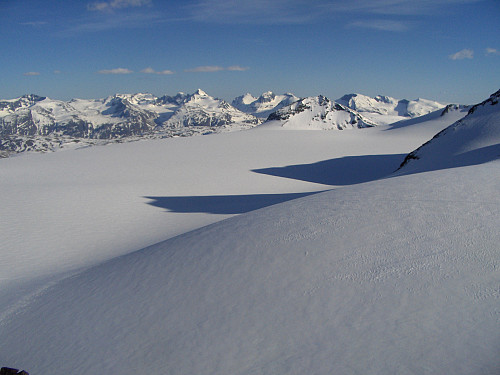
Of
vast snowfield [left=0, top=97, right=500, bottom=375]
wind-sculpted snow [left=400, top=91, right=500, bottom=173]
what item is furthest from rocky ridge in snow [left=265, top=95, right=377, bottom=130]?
vast snowfield [left=0, top=97, right=500, bottom=375]

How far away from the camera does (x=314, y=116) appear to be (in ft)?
295

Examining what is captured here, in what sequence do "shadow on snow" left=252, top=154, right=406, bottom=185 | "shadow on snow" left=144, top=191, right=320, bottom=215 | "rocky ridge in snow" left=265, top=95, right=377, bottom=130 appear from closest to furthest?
1. "shadow on snow" left=144, top=191, right=320, bottom=215
2. "shadow on snow" left=252, top=154, right=406, bottom=185
3. "rocky ridge in snow" left=265, top=95, right=377, bottom=130

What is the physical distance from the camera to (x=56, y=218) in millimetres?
16766

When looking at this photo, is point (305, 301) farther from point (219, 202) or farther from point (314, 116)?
point (314, 116)

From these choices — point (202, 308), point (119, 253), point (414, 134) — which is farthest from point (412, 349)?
point (414, 134)

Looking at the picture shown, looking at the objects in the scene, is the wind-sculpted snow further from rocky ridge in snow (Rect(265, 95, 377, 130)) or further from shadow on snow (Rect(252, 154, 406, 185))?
rocky ridge in snow (Rect(265, 95, 377, 130))

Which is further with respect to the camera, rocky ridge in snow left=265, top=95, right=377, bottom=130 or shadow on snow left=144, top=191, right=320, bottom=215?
rocky ridge in snow left=265, top=95, right=377, bottom=130

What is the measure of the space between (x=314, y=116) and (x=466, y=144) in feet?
229

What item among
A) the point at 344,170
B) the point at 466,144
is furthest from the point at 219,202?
the point at 466,144

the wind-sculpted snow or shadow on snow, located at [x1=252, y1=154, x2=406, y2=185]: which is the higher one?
the wind-sculpted snow

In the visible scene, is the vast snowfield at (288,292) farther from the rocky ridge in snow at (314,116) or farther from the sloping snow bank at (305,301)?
the rocky ridge in snow at (314,116)

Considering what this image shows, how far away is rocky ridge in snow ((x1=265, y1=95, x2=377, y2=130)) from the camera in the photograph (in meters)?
76.6

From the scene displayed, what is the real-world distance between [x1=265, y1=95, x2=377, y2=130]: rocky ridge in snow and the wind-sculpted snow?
4674 centimetres

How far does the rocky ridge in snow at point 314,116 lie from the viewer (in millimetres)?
76625
